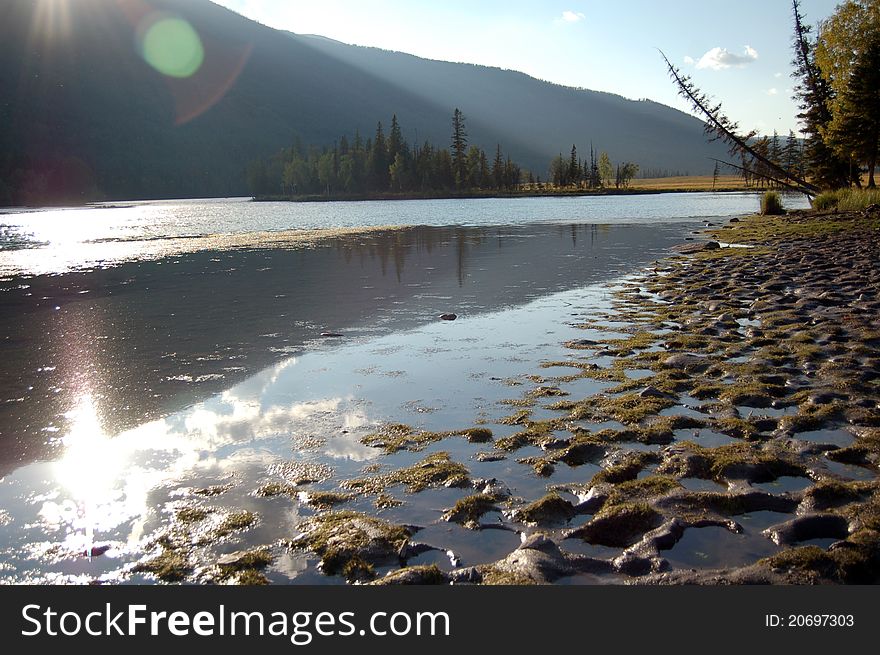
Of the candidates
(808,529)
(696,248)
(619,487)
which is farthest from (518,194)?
(808,529)

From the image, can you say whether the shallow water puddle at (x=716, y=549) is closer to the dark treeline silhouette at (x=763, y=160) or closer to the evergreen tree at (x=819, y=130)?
the dark treeline silhouette at (x=763, y=160)

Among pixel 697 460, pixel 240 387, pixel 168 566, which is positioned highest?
pixel 240 387

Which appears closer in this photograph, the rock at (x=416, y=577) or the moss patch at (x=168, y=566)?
the rock at (x=416, y=577)

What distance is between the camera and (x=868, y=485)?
618 centimetres

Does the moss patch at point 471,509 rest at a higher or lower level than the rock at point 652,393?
lower

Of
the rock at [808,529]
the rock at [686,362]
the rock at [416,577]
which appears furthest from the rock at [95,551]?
the rock at [686,362]

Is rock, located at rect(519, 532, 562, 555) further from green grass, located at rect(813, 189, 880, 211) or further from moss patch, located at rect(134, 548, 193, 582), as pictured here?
green grass, located at rect(813, 189, 880, 211)

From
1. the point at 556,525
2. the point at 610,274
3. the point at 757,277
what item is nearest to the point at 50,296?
the point at 610,274

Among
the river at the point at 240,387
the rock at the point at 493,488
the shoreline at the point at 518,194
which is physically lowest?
the rock at the point at 493,488

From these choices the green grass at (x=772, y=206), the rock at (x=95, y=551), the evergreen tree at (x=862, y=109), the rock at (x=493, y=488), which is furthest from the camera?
the green grass at (x=772, y=206)

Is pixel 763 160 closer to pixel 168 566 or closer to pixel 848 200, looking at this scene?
pixel 168 566

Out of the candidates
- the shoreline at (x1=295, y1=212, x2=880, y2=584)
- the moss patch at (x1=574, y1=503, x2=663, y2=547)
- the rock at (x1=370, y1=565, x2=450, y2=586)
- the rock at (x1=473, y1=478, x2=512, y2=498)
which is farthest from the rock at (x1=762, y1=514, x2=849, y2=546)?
the rock at (x1=370, y1=565, x2=450, y2=586)

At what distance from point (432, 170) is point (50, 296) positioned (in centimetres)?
17943

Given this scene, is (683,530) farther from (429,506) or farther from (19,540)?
(19,540)
